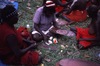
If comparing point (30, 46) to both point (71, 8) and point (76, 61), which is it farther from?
point (71, 8)

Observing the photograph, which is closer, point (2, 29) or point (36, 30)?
point (2, 29)

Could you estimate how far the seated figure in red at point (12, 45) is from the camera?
4203mm

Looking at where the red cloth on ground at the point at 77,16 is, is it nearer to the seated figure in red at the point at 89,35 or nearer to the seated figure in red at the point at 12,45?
the seated figure in red at the point at 89,35

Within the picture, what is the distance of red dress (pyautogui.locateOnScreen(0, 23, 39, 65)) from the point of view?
4.25m

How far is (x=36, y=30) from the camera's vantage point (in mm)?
5660

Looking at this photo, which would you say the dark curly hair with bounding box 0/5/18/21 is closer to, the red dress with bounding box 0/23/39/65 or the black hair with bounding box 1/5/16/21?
the black hair with bounding box 1/5/16/21

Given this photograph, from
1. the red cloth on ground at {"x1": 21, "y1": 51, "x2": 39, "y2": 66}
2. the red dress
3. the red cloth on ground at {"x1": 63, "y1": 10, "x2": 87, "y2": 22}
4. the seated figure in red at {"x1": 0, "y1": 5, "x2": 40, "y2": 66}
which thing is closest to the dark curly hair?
the seated figure in red at {"x1": 0, "y1": 5, "x2": 40, "y2": 66}

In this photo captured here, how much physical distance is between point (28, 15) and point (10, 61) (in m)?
2.49

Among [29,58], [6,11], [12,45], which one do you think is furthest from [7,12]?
[29,58]

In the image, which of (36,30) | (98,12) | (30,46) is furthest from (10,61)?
(98,12)

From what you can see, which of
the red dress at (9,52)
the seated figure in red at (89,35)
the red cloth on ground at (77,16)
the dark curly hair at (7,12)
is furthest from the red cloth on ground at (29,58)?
the red cloth on ground at (77,16)

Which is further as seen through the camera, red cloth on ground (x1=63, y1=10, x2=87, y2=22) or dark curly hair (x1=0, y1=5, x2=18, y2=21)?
red cloth on ground (x1=63, y1=10, x2=87, y2=22)

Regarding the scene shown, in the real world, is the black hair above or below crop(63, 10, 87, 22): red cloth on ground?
above

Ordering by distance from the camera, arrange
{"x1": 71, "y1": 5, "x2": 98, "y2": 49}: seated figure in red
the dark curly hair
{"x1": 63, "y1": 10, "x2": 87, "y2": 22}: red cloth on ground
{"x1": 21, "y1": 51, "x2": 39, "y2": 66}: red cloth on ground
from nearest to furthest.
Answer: the dark curly hair
{"x1": 21, "y1": 51, "x2": 39, "y2": 66}: red cloth on ground
{"x1": 71, "y1": 5, "x2": 98, "y2": 49}: seated figure in red
{"x1": 63, "y1": 10, "x2": 87, "y2": 22}: red cloth on ground
